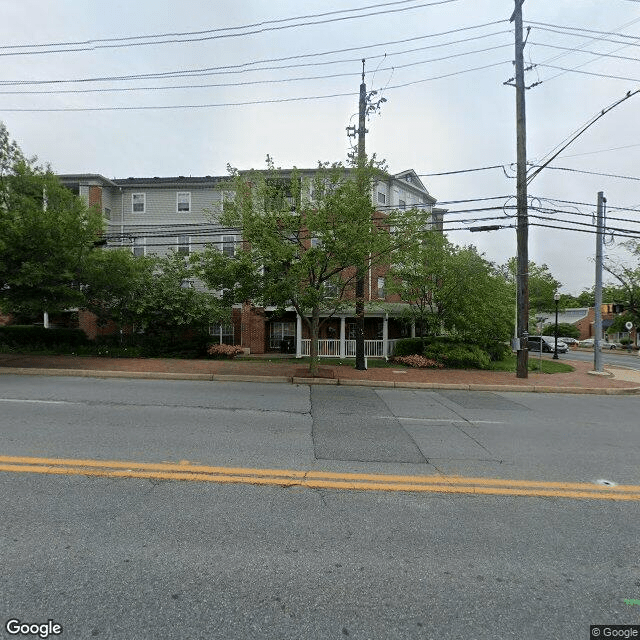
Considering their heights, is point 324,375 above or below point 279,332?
below

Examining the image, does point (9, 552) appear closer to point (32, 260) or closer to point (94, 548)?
point (94, 548)

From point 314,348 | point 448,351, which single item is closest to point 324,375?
point 314,348

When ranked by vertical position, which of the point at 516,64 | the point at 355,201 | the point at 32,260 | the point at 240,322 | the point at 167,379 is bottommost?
the point at 167,379

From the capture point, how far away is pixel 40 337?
20422 mm

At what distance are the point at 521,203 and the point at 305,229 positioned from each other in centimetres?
763

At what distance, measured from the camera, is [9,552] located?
2826mm

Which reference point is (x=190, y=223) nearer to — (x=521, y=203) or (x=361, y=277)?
(x=361, y=277)

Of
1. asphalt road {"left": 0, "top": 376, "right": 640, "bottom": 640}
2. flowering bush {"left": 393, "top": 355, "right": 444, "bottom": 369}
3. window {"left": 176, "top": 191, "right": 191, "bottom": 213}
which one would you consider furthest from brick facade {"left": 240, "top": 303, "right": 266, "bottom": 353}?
asphalt road {"left": 0, "top": 376, "right": 640, "bottom": 640}

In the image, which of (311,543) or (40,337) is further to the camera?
(40,337)

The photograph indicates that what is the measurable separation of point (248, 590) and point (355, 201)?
34.1 ft

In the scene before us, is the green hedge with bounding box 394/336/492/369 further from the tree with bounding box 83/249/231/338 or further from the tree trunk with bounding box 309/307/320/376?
the tree with bounding box 83/249/231/338

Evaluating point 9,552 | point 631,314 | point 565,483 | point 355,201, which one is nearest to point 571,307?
point 631,314

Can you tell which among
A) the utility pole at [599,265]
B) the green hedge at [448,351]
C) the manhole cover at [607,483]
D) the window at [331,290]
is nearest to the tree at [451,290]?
the green hedge at [448,351]

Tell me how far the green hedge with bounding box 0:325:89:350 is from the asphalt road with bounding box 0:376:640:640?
16.6 meters
